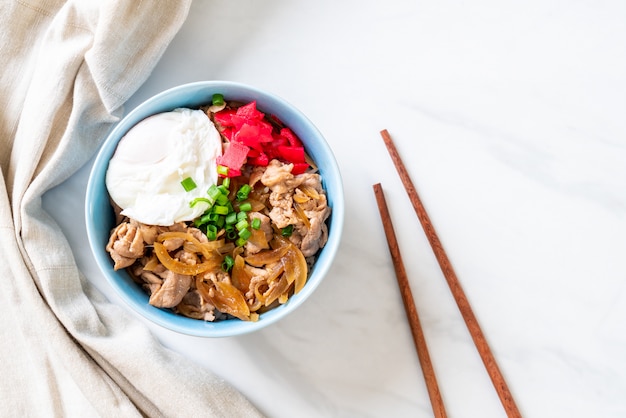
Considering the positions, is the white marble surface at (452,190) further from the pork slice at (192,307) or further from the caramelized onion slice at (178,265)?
the caramelized onion slice at (178,265)

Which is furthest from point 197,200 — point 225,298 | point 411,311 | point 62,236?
point 411,311

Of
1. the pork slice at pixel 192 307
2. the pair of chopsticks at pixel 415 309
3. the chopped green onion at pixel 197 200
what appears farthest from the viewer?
the pair of chopsticks at pixel 415 309

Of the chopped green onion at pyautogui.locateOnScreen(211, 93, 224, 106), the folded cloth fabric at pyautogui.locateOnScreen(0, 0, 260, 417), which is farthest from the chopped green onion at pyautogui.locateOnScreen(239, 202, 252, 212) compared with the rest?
the folded cloth fabric at pyautogui.locateOnScreen(0, 0, 260, 417)

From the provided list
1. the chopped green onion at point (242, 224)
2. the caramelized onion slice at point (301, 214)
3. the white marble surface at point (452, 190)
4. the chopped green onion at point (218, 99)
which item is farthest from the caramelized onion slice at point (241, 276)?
the chopped green onion at point (218, 99)

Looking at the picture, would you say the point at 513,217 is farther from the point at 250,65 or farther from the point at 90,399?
the point at 90,399

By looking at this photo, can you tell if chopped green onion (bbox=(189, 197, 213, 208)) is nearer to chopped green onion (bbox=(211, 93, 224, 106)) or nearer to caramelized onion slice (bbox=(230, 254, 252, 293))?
caramelized onion slice (bbox=(230, 254, 252, 293))

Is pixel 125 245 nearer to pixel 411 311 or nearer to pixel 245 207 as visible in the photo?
pixel 245 207

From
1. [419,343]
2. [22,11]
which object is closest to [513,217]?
[419,343]
